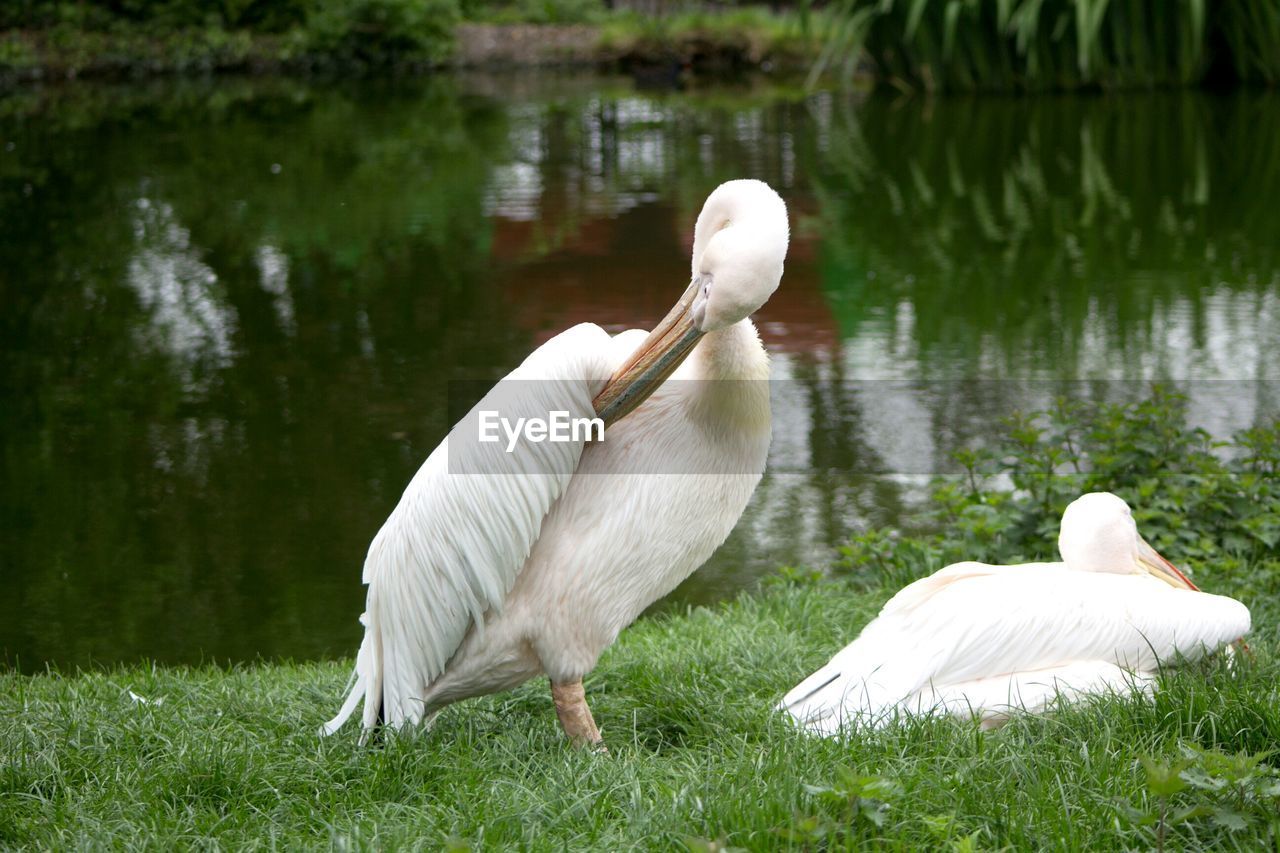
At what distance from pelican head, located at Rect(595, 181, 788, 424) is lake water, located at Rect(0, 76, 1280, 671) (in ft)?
6.33

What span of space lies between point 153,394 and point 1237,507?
454 centimetres

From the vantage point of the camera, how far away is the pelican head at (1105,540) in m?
3.12

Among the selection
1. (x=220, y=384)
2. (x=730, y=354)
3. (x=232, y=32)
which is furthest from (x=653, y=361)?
(x=232, y=32)

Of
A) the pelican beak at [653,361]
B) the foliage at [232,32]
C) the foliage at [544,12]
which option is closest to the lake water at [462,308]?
the pelican beak at [653,361]

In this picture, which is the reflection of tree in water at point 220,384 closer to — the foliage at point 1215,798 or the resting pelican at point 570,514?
the resting pelican at point 570,514

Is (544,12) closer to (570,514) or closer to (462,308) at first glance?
(462,308)

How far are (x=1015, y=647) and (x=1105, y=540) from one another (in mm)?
422

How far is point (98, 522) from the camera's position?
5.16 m

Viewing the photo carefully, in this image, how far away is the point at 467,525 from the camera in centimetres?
273

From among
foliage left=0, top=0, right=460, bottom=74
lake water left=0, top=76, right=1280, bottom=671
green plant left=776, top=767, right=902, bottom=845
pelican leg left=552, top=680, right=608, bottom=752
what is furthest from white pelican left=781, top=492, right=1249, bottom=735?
foliage left=0, top=0, right=460, bottom=74

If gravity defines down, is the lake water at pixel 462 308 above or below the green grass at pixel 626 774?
below

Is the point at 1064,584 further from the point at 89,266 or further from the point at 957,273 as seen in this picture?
the point at 89,266

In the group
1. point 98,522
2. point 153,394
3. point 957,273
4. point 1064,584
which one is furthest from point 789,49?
point 1064,584

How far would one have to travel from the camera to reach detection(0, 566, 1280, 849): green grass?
7.25 feet
